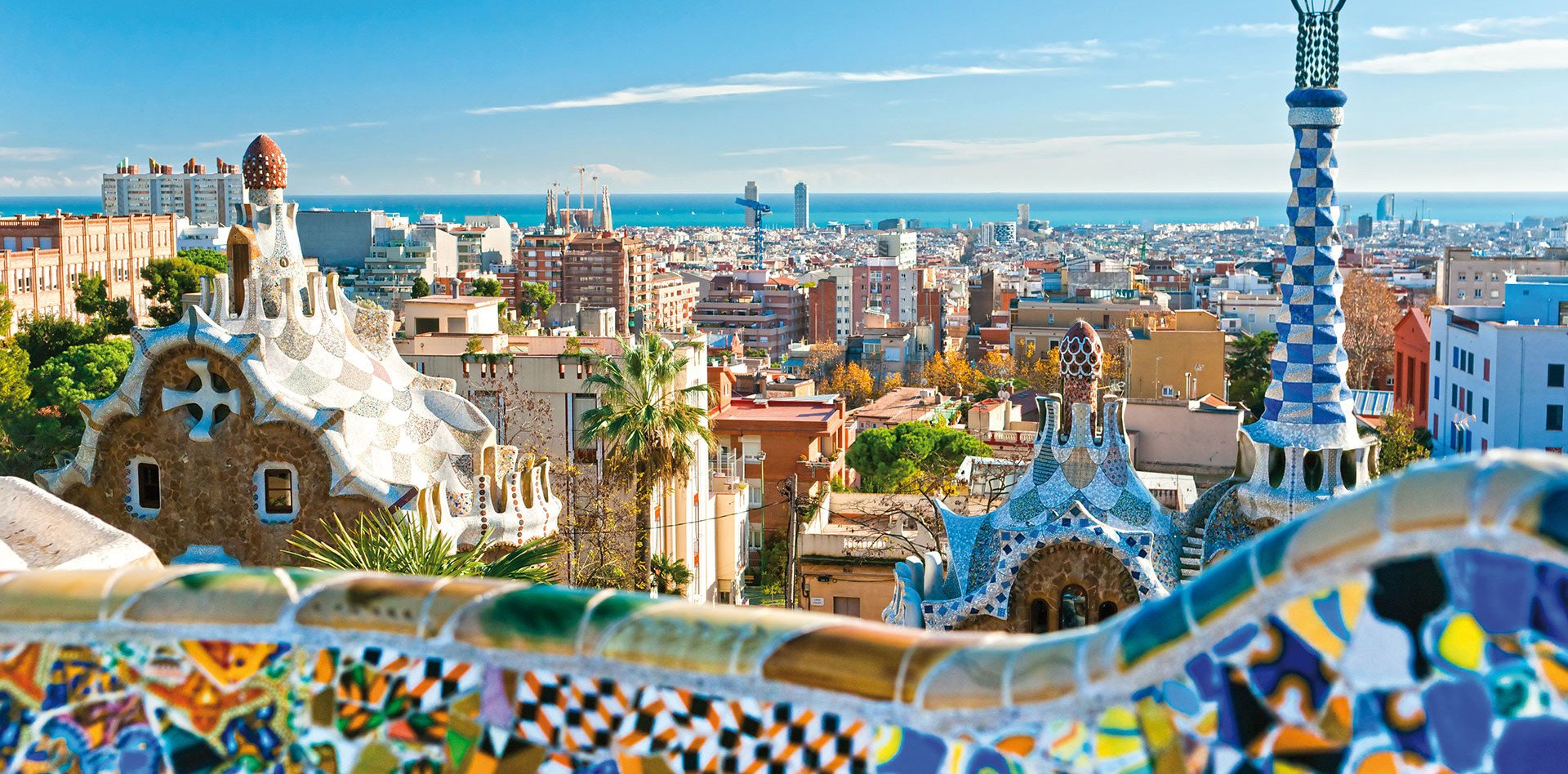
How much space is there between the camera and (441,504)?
579 inches

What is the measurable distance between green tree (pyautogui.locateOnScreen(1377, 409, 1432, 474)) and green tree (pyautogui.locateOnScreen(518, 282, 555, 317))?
3435 cm

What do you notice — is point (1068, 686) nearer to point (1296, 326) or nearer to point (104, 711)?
point (104, 711)

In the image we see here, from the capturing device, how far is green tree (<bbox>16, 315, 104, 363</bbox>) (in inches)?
1571

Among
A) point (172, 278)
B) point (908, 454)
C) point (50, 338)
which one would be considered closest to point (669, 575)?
point (908, 454)

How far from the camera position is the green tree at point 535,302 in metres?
64.9

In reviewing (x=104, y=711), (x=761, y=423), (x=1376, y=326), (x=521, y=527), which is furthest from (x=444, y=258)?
(x=104, y=711)

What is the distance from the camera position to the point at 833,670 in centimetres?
285

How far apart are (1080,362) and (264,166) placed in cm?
785

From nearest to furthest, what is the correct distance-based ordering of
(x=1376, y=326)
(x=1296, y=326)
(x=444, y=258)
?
(x=1296, y=326) → (x=1376, y=326) → (x=444, y=258)

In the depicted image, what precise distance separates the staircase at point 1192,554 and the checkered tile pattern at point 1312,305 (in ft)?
3.49

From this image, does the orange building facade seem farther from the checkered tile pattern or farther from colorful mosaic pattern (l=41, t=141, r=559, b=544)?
the checkered tile pattern

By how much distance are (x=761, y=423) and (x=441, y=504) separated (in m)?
21.3

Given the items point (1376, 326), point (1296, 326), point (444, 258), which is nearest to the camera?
point (1296, 326)

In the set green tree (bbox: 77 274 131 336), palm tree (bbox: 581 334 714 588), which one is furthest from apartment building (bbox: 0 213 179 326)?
palm tree (bbox: 581 334 714 588)
